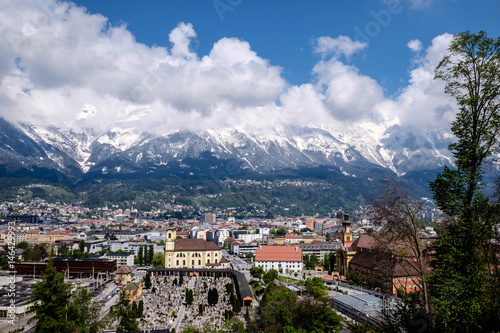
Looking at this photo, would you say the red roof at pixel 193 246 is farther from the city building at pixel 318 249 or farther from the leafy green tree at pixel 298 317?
the leafy green tree at pixel 298 317

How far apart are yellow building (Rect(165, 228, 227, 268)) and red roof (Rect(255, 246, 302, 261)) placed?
27.0ft

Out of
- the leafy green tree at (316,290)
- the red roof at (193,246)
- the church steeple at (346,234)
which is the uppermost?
the church steeple at (346,234)

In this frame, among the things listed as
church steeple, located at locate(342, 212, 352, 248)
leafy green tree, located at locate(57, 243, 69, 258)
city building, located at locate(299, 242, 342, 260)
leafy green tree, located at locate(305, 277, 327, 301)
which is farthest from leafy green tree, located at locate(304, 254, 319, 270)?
leafy green tree, located at locate(57, 243, 69, 258)

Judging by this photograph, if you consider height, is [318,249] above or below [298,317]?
above

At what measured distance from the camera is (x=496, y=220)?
11.1m

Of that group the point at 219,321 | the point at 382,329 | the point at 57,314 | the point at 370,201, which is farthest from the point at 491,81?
the point at 219,321

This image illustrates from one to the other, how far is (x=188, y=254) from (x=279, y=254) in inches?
728

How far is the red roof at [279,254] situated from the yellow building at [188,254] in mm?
8219

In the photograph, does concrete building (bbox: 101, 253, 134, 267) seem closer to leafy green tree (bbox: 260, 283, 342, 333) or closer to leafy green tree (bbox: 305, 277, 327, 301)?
leafy green tree (bbox: 305, 277, 327, 301)

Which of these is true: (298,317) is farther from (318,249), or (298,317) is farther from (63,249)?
(63,249)

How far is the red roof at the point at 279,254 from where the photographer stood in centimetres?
7136

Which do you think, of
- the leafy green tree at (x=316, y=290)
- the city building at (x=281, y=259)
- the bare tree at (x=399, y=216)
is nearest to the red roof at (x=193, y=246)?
the city building at (x=281, y=259)

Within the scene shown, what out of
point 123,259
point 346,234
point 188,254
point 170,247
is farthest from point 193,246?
point 346,234

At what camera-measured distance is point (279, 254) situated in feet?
237
